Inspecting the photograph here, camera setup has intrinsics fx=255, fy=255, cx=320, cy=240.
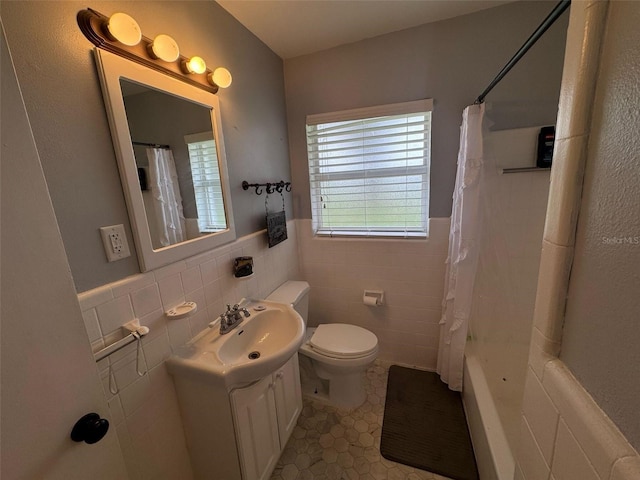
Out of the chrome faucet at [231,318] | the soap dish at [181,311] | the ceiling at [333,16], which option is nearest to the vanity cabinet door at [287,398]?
the chrome faucet at [231,318]

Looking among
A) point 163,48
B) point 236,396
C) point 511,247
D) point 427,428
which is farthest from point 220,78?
point 427,428

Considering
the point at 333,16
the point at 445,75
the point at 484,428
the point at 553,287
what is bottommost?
the point at 484,428

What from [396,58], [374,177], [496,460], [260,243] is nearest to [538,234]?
[374,177]

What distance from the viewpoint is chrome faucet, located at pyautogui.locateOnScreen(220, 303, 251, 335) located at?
4.09 ft

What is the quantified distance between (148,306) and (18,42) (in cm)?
84

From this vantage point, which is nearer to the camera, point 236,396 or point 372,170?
point 236,396

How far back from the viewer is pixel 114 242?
0.88m

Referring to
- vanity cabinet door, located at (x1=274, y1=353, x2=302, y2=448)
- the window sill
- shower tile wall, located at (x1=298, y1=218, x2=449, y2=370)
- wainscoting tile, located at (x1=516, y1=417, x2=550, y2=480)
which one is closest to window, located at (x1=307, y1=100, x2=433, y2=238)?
the window sill

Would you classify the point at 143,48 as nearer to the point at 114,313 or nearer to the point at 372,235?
the point at 114,313

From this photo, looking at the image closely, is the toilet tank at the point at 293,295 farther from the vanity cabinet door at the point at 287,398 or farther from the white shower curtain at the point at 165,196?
the white shower curtain at the point at 165,196

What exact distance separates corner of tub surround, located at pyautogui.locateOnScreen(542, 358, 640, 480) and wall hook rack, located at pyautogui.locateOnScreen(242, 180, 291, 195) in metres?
1.48

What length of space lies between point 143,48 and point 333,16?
3.54 feet

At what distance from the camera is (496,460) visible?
3.55 feet

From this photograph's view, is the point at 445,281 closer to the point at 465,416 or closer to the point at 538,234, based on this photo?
the point at 538,234
